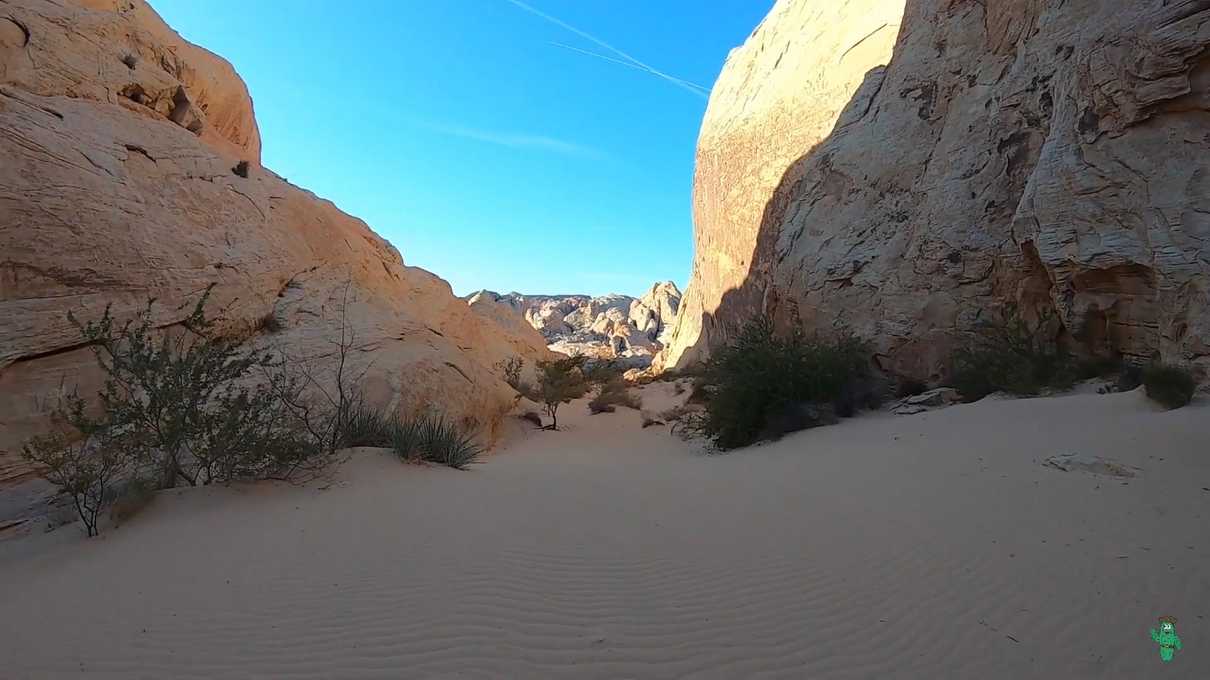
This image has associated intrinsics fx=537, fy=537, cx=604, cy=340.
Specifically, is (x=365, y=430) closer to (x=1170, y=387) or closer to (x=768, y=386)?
(x=768, y=386)

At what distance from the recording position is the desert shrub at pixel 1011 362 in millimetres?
7188

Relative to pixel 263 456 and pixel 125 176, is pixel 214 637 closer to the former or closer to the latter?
pixel 263 456

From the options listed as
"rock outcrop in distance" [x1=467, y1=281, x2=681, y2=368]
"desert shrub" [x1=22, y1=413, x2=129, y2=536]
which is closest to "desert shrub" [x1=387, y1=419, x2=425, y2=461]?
"desert shrub" [x1=22, y1=413, x2=129, y2=536]

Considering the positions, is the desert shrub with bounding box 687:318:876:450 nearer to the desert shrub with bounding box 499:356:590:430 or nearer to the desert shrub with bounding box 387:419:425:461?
the desert shrub with bounding box 499:356:590:430

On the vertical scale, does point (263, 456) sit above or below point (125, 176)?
below

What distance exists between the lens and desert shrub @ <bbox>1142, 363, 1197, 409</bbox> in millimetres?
4820

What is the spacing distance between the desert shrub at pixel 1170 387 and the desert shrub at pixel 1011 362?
2138 mm

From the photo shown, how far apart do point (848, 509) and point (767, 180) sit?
45.5ft

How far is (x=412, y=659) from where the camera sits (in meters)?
2.16

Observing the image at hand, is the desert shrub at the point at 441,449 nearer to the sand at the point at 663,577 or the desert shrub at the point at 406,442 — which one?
the desert shrub at the point at 406,442

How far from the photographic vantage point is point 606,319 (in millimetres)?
54500

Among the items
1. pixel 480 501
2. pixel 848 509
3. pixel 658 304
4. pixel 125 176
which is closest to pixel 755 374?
pixel 848 509

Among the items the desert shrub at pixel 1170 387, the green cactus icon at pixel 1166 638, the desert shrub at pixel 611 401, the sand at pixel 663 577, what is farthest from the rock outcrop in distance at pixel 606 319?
the green cactus icon at pixel 1166 638

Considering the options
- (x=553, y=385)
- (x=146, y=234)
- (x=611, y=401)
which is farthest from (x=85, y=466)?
(x=611, y=401)
